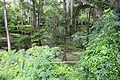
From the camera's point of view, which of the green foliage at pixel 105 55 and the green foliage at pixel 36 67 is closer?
the green foliage at pixel 105 55

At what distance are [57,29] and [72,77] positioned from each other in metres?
6.14

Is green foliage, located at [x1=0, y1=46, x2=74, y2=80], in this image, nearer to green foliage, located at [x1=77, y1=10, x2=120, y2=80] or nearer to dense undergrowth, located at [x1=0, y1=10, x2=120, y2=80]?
dense undergrowth, located at [x1=0, y1=10, x2=120, y2=80]

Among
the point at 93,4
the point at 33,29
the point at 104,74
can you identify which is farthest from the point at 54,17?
the point at 104,74

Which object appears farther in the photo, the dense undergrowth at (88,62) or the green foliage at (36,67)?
the green foliage at (36,67)

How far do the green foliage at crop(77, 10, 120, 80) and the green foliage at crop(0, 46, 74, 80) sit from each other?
1.41ft

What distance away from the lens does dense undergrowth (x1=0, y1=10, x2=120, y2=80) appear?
11.1ft

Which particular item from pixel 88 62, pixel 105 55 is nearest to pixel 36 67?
pixel 88 62

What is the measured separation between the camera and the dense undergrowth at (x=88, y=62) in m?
3.38

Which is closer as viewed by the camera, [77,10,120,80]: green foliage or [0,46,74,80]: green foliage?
[77,10,120,80]: green foliage

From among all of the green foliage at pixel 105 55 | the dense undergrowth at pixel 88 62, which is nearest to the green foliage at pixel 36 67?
the dense undergrowth at pixel 88 62

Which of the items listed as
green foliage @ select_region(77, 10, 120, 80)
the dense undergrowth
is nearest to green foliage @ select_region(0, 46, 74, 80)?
the dense undergrowth

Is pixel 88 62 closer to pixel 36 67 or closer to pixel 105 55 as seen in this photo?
pixel 105 55

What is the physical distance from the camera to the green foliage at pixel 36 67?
12.5 ft

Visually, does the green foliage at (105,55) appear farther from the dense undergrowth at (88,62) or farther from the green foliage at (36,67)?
the green foliage at (36,67)
